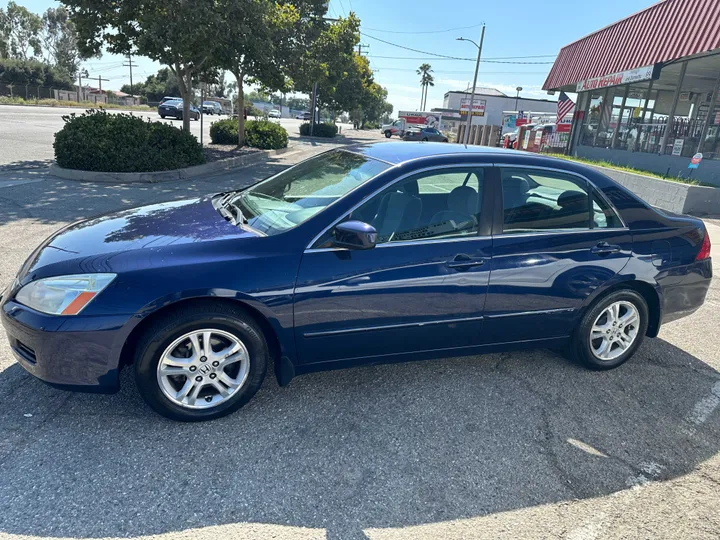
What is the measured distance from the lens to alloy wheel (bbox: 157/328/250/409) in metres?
2.80

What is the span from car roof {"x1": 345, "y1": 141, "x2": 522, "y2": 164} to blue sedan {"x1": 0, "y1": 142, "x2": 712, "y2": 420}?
0.03 metres

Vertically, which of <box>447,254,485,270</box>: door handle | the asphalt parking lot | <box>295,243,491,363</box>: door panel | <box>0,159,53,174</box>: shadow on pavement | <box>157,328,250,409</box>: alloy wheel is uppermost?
<box>447,254,485,270</box>: door handle

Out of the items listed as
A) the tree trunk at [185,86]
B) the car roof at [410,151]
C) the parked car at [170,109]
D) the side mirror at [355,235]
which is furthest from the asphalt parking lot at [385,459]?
the parked car at [170,109]

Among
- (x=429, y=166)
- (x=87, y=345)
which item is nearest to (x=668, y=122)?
(x=429, y=166)

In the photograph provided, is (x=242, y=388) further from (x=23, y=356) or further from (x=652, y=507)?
(x=652, y=507)

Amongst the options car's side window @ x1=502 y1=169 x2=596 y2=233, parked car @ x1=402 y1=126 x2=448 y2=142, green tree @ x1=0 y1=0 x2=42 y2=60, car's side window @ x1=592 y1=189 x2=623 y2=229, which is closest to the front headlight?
car's side window @ x1=502 y1=169 x2=596 y2=233

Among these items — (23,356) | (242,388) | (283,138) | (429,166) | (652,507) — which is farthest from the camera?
(283,138)

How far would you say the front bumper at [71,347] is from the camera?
2.62m

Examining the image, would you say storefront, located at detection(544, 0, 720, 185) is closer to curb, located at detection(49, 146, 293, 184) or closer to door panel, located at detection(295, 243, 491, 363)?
curb, located at detection(49, 146, 293, 184)

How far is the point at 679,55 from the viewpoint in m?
13.9

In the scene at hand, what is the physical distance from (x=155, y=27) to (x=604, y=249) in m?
12.0

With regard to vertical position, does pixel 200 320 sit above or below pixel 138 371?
above

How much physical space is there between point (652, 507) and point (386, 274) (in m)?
1.85

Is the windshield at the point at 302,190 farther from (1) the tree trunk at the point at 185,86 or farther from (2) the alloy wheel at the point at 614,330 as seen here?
(1) the tree trunk at the point at 185,86
